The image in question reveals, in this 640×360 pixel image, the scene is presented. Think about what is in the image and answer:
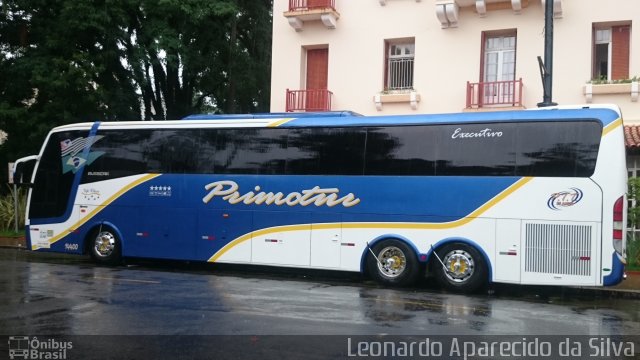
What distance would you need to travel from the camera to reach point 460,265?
1197 centimetres

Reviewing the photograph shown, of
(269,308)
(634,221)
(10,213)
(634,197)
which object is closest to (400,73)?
(634,197)

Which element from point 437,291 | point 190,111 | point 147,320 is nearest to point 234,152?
point 437,291

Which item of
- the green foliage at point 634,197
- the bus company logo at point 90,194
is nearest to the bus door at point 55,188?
the bus company logo at point 90,194

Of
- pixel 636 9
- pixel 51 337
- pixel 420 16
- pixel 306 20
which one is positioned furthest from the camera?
pixel 306 20

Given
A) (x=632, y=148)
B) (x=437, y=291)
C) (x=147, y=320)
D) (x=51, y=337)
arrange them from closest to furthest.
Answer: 1. (x=51, y=337)
2. (x=147, y=320)
3. (x=437, y=291)
4. (x=632, y=148)

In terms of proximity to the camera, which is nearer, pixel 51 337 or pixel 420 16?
pixel 51 337

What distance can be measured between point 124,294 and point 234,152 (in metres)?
4.58

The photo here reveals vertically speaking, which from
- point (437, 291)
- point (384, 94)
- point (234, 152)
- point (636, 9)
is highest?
point (636, 9)

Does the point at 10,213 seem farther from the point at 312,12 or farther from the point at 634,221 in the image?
the point at 634,221

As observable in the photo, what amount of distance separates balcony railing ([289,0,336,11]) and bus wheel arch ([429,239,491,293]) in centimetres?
1112

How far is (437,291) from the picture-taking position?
12078 millimetres

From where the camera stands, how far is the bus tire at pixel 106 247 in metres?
15.1

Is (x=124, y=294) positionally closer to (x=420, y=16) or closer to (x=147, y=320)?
(x=147, y=320)

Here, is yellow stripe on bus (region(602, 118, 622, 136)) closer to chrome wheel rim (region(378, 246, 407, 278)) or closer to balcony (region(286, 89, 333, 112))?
chrome wheel rim (region(378, 246, 407, 278))
